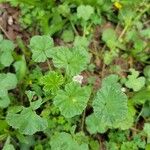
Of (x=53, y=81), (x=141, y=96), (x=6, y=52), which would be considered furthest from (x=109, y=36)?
(x=53, y=81)

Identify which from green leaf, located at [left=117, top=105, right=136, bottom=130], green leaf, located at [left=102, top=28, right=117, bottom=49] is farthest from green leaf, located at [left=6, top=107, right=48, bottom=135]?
green leaf, located at [left=102, top=28, right=117, bottom=49]

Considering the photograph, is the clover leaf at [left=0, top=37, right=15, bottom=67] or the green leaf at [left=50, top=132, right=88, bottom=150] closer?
the green leaf at [left=50, top=132, right=88, bottom=150]

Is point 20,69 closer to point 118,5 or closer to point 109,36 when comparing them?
point 109,36

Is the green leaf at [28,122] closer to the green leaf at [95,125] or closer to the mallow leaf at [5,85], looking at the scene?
the mallow leaf at [5,85]

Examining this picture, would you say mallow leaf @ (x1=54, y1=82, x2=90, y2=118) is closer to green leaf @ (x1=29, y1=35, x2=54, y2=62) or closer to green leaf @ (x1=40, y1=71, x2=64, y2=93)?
green leaf @ (x1=40, y1=71, x2=64, y2=93)

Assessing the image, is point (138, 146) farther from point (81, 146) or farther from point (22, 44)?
point (22, 44)

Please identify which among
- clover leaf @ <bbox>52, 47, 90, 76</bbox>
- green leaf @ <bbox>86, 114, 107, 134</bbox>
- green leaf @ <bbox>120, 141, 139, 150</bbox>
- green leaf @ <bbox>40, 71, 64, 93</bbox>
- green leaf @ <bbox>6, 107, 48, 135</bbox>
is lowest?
green leaf @ <bbox>120, 141, 139, 150</bbox>
